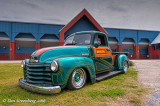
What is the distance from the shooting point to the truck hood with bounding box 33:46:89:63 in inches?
114

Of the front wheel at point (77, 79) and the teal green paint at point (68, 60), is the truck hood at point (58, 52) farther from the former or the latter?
the front wheel at point (77, 79)

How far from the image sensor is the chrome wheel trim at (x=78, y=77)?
311cm

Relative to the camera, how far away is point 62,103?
2.34 metres

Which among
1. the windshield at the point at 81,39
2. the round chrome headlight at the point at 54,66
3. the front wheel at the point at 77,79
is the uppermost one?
the windshield at the point at 81,39

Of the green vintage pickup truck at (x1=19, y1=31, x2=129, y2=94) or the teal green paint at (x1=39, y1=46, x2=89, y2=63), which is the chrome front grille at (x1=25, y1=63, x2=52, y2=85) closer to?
the green vintage pickup truck at (x1=19, y1=31, x2=129, y2=94)

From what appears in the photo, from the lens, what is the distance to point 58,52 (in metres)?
3.06

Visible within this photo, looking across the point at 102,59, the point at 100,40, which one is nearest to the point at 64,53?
the point at 102,59

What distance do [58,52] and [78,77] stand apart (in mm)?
940

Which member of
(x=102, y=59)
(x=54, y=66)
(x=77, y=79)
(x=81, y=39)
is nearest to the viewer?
(x=54, y=66)

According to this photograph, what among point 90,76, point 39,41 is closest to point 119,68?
point 90,76

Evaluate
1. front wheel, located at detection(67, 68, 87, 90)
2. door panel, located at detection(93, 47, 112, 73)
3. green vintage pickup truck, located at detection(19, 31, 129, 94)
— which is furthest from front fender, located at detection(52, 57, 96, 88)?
door panel, located at detection(93, 47, 112, 73)

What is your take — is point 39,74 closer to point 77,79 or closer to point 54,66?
point 54,66

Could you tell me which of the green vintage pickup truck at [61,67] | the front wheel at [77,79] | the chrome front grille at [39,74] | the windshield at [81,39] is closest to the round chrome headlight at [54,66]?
the green vintage pickup truck at [61,67]

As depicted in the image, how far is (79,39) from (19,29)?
20.8 meters
